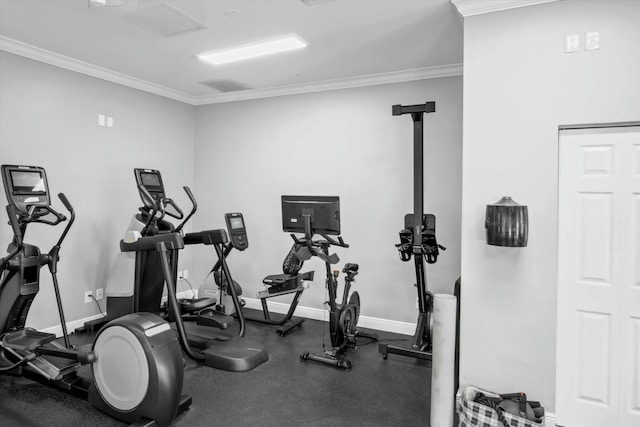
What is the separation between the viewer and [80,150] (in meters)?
4.49

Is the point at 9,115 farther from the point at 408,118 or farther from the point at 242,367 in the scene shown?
the point at 408,118

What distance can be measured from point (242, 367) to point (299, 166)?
2.62 metres

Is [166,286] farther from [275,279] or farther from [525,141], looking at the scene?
[525,141]

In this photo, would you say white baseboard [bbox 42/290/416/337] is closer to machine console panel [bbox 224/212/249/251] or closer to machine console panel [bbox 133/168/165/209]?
machine console panel [bbox 224/212/249/251]

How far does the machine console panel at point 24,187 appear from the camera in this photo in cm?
315

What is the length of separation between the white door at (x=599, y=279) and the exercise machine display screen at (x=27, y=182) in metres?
3.93

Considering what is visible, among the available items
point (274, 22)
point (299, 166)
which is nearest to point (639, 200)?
point (274, 22)

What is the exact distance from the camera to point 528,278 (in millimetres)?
2727

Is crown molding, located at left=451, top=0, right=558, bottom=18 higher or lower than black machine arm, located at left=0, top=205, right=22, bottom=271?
higher

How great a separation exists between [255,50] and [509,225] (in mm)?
2815

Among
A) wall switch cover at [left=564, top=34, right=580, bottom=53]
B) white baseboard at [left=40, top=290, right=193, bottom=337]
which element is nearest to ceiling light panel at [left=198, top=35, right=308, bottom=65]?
wall switch cover at [left=564, top=34, right=580, bottom=53]

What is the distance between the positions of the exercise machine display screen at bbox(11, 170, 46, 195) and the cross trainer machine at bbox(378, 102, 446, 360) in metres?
3.01

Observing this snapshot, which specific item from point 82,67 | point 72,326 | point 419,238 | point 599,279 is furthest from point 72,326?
point 599,279

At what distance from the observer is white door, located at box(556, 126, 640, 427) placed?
8.39ft
